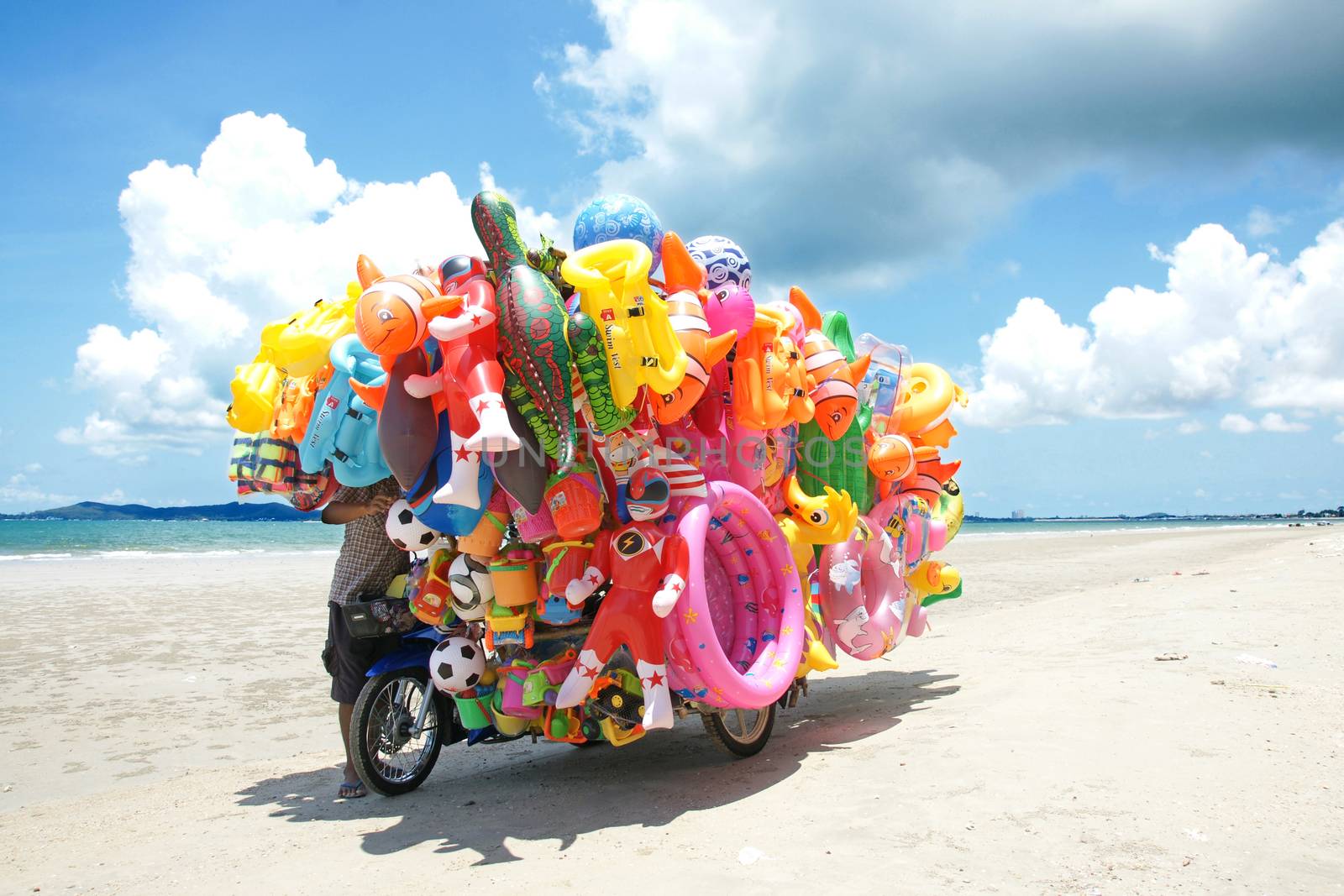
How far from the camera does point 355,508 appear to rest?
→ 5512 mm

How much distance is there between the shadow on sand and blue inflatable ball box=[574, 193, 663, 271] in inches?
124

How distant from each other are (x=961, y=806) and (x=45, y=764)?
6878 mm

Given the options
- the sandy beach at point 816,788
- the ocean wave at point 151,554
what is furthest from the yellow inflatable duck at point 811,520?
the ocean wave at point 151,554

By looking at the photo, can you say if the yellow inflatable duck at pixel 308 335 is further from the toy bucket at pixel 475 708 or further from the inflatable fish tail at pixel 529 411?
the toy bucket at pixel 475 708

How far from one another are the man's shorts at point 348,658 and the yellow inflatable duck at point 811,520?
9.16 feet

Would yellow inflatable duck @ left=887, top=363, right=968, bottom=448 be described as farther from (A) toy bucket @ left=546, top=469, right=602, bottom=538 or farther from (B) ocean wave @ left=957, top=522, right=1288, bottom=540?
(B) ocean wave @ left=957, top=522, right=1288, bottom=540

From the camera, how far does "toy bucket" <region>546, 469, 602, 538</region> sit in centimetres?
470

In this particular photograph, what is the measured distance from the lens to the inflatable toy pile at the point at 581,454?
14.7ft

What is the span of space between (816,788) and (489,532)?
2383mm

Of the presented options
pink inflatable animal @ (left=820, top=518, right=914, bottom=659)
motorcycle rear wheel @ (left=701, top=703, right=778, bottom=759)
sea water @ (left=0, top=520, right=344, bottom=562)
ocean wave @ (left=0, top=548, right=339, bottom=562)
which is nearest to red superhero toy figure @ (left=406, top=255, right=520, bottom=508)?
motorcycle rear wheel @ (left=701, top=703, right=778, bottom=759)

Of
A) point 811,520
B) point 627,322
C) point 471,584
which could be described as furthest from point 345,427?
point 811,520

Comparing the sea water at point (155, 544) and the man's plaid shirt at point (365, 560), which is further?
the sea water at point (155, 544)

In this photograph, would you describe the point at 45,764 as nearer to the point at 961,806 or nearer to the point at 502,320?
the point at 502,320

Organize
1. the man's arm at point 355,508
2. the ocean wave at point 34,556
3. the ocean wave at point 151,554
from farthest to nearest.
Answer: the ocean wave at point 151,554
the ocean wave at point 34,556
the man's arm at point 355,508
